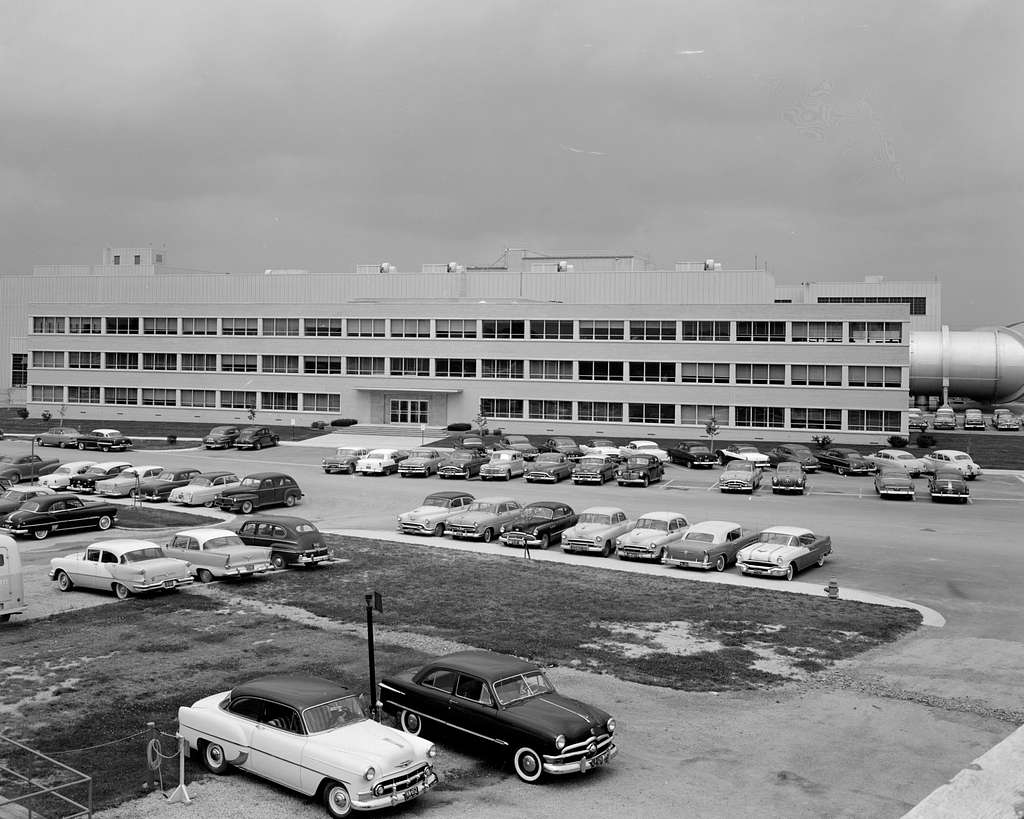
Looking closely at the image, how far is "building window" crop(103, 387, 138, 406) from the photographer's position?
88.1 metres

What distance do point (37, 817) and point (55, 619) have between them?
12.2m

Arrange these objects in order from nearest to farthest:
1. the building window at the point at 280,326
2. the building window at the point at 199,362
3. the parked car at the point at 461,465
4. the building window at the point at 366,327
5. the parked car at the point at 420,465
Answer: the parked car at the point at 461,465 → the parked car at the point at 420,465 → the building window at the point at 366,327 → the building window at the point at 280,326 → the building window at the point at 199,362

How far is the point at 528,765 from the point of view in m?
13.9

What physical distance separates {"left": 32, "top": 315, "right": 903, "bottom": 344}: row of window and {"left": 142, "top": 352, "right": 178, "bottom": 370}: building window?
190 cm

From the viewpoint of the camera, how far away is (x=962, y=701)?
1789cm

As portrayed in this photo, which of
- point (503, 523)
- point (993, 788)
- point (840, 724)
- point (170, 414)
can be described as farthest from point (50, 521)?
point (170, 414)

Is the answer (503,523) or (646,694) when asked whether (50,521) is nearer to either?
(503,523)

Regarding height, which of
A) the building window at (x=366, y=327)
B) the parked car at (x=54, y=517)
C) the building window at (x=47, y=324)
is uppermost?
the building window at (x=47, y=324)

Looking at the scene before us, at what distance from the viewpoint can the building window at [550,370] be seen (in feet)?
253

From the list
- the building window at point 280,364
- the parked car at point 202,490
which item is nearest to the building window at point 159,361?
the building window at point 280,364

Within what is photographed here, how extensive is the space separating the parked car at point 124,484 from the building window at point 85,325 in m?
48.3

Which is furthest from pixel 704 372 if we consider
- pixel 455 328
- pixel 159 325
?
pixel 159 325

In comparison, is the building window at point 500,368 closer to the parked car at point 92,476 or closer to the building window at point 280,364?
the building window at point 280,364

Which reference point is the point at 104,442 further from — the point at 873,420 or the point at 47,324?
the point at 873,420
